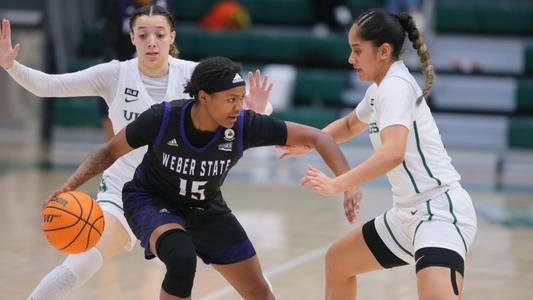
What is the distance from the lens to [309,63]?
573 inches

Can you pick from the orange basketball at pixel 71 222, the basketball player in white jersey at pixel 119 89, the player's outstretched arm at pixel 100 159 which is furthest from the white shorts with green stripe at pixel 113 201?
the player's outstretched arm at pixel 100 159

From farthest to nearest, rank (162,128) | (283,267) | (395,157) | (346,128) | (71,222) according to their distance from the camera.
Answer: (283,267), (346,128), (71,222), (162,128), (395,157)

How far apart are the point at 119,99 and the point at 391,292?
235 cm

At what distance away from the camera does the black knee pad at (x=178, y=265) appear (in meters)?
4.02

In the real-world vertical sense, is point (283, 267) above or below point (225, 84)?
below

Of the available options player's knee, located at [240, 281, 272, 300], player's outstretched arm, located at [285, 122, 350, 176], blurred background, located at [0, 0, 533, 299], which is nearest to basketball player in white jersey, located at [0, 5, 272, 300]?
player's outstretched arm, located at [285, 122, 350, 176]

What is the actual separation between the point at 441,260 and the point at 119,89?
2.04 metres

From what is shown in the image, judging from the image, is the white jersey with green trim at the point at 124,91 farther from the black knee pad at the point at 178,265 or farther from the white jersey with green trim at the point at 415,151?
the white jersey with green trim at the point at 415,151

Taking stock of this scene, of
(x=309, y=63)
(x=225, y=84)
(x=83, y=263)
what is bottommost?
(x=309, y=63)

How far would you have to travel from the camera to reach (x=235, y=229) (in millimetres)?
4488

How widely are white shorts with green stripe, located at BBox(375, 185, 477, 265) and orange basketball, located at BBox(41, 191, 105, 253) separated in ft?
4.67

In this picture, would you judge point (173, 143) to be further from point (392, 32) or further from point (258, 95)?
point (392, 32)

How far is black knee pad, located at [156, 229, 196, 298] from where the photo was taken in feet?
13.2

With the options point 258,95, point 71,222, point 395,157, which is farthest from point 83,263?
point 395,157
